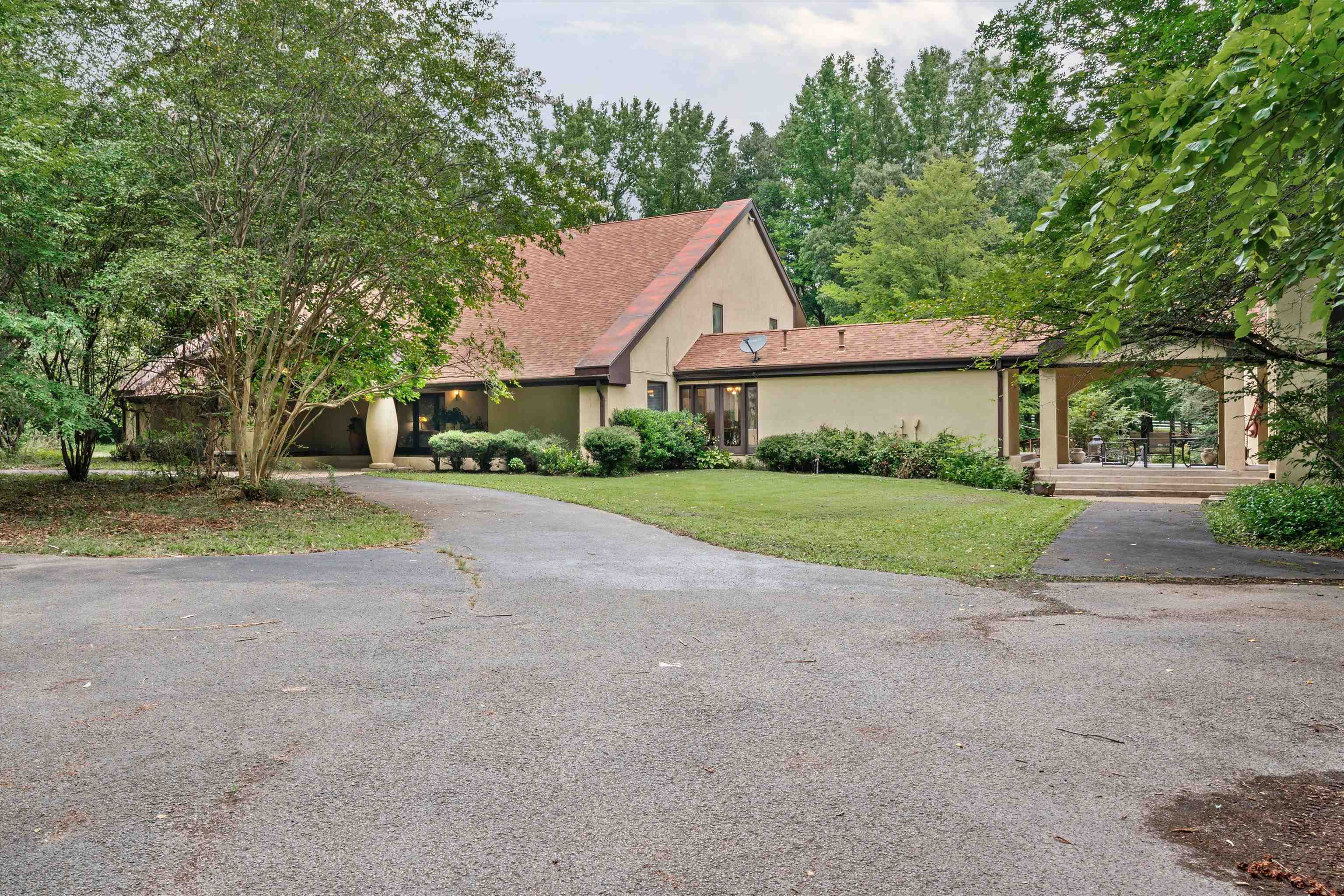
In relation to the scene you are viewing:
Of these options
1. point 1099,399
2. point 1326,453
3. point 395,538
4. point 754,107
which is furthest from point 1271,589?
point 754,107

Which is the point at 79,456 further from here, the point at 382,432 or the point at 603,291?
the point at 603,291

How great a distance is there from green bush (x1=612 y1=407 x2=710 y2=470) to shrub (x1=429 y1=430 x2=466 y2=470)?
4.00 metres

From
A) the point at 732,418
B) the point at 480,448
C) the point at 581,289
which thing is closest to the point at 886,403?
the point at 732,418

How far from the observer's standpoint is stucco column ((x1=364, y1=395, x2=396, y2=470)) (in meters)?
22.5

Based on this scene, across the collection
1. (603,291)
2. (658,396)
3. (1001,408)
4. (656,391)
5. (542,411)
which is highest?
(603,291)

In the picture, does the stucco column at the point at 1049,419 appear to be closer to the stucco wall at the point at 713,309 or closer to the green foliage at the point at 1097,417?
the green foliage at the point at 1097,417

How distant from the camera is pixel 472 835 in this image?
9.74 feet

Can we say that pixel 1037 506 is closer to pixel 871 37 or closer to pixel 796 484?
pixel 796 484

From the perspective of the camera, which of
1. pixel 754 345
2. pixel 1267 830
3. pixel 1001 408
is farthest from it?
pixel 754 345

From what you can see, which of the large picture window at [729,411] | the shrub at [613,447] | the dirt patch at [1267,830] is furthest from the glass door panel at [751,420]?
the dirt patch at [1267,830]

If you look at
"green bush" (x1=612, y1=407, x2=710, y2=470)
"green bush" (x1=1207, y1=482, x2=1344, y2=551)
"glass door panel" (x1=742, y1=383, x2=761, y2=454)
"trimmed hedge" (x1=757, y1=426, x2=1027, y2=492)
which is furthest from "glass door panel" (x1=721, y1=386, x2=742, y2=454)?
"green bush" (x1=1207, y1=482, x2=1344, y2=551)

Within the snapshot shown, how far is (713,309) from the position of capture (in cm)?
2561

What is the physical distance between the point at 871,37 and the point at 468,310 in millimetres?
32933

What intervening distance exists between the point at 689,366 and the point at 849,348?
14.6 feet
